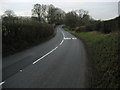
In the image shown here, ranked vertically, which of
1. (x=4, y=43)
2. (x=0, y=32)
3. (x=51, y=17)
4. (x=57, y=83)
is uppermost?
(x=51, y=17)

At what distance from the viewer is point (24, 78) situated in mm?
7992

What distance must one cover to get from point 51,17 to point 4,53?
93.4 metres

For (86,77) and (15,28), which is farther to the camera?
(15,28)

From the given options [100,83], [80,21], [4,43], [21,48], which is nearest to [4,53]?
[4,43]

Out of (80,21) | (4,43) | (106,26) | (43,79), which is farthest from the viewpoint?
(80,21)

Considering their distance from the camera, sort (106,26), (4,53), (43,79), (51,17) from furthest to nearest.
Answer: (51,17)
(106,26)
(4,53)
(43,79)

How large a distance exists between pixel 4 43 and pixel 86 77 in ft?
30.7

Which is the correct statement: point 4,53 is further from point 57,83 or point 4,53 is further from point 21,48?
point 57,83

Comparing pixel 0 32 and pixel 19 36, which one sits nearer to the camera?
pixel 0 32

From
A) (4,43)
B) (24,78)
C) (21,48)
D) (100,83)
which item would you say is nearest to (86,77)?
(100,83)

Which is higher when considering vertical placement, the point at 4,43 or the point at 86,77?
the point at 4,43

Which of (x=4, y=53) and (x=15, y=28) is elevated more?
(x=15, y=28)

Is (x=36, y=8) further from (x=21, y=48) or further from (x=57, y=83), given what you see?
(x=57, y=83)

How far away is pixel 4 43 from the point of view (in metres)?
15.2
